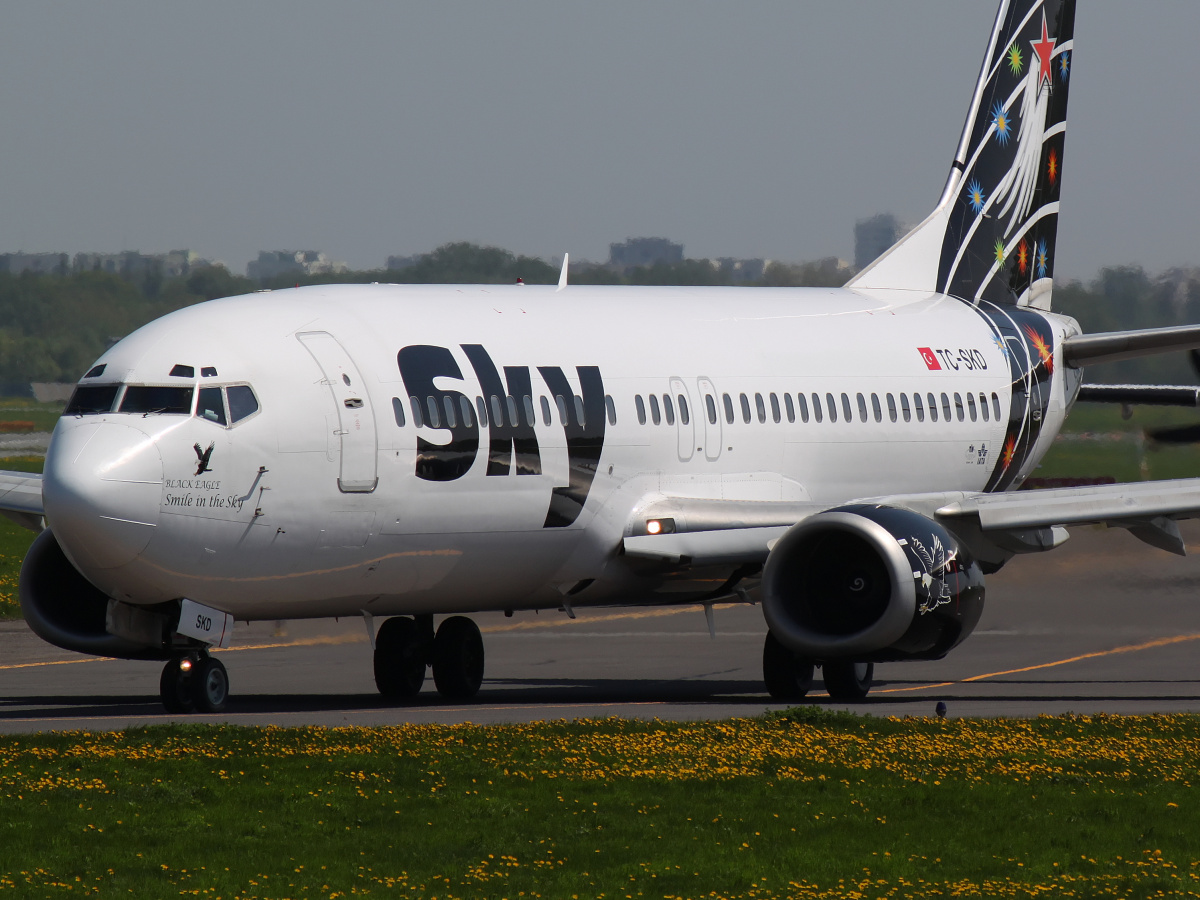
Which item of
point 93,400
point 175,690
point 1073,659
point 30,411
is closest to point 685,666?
point 1073,659

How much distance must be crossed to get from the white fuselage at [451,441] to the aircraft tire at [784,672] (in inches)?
53.5

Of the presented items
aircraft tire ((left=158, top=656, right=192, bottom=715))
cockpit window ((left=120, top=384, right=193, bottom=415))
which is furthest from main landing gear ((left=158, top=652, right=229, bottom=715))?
cockpit window ((left=120, top=384, right=193, bottom=415))

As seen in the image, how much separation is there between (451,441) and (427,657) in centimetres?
411

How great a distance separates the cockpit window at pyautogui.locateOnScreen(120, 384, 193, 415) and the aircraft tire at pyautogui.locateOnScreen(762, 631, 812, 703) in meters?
7.45

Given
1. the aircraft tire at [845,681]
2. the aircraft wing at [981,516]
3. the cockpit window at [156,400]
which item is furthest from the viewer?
the aircraft tire at [845,681]

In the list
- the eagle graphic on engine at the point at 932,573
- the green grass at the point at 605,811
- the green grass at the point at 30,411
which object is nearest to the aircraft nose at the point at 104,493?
the green grass at the point at 605,811

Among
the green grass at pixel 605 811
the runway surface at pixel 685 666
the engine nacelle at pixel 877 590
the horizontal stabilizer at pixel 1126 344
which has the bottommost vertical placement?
the runway surface at pixel 685 666

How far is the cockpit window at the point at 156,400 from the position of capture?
1739 centimetres

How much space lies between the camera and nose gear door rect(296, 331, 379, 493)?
18.3 meters

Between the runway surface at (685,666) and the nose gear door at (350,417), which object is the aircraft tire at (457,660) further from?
the nose gear door at (350,417)

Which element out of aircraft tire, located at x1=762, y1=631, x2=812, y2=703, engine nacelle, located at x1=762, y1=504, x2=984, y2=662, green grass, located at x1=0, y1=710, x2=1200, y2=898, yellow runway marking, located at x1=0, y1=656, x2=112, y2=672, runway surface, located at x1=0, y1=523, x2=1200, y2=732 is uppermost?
engine nacelle, located at x1=762, y1=504, x2=984, y2=662

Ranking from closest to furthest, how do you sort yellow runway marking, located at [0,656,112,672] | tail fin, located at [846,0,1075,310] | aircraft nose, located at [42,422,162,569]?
aircraft nose, located at [42,422,162,569]
yellow runway marking, located at [0,656,112,672]
tail fin, located at [846,0,1075,310]

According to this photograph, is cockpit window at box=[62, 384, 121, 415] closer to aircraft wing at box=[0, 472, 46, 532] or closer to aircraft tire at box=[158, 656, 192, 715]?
aircraft tire at box=[158, 656, 192, 715]

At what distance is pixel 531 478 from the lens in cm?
2006
